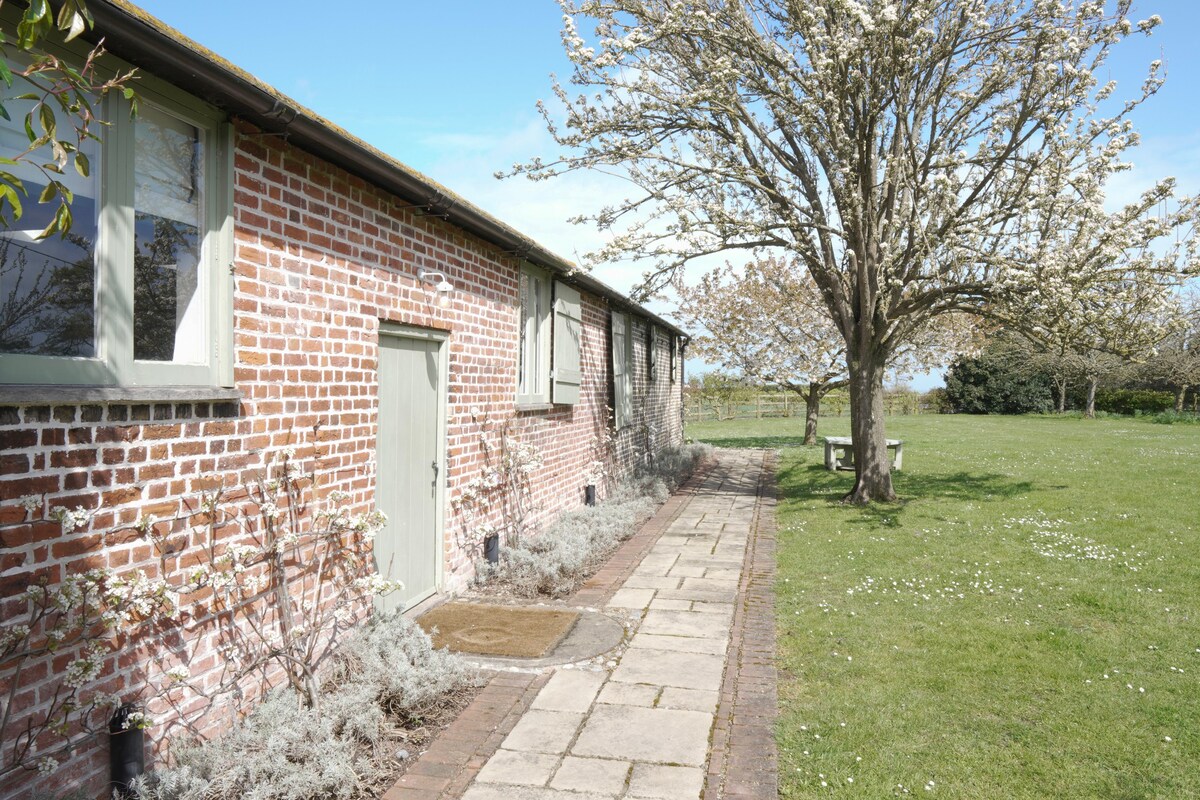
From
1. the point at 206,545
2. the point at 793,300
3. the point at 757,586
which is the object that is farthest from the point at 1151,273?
the point at 793,300

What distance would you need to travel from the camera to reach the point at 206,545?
3.40 meters

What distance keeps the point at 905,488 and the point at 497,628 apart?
9.49m

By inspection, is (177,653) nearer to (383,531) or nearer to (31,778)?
(31,778)

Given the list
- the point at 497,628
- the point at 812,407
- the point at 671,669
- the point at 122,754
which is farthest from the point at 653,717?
the point at 812,407

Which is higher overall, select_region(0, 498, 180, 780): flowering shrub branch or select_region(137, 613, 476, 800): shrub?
select_region(0, 498, 180, 780): flowering shrub branch

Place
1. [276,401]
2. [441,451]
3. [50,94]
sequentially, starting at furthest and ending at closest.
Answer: [441,451], [276,401], [50,94]

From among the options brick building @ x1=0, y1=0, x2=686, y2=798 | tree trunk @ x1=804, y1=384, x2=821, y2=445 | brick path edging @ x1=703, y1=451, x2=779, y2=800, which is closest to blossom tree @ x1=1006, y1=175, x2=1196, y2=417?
brick path edging @ x1=703, y1=451, x2=779, y2=800

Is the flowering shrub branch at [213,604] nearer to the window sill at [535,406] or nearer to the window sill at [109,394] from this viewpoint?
the window sill at [109,394]

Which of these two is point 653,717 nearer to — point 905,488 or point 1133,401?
point 905,488

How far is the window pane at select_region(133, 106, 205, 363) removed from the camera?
3.12 m

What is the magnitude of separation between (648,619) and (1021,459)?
14.3 m

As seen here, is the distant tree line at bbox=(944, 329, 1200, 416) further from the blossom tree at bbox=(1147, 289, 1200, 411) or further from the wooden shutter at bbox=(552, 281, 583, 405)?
the wooden shutter at bbox=(552, 281, 583, 405)

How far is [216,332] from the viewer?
350 centimetres

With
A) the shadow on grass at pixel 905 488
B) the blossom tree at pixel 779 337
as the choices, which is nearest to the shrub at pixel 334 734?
the shadow on grass at pixel 905 488
